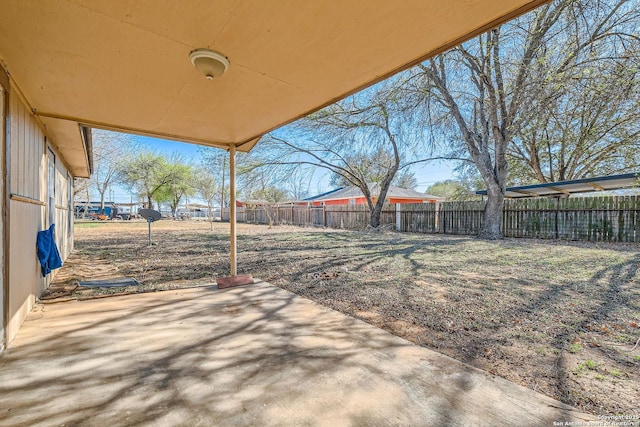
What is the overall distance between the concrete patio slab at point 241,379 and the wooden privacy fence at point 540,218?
375 inches

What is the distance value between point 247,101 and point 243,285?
7.29 ft

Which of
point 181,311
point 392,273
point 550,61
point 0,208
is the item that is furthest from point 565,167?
point 0,208

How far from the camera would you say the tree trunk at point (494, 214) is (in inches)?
356

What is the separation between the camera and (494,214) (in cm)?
916

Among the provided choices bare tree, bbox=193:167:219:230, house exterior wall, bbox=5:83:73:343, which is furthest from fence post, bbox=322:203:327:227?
bare tree, bbox=193:167:219:230

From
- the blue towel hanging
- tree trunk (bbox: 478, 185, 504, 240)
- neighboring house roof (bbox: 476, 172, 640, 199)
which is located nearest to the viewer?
the blue towel hanging

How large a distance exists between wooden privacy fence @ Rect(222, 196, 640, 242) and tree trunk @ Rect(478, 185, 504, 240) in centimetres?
94

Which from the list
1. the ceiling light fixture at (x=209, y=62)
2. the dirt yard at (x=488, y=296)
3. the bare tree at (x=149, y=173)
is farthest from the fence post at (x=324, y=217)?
the bare tree at (x=149, y=173)

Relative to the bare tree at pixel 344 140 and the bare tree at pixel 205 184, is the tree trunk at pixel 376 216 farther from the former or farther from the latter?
the bare tree at pixel 205 184

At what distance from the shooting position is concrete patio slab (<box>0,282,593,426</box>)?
128 cm

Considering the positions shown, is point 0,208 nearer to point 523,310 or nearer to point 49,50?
point 49,50

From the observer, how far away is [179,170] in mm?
26844

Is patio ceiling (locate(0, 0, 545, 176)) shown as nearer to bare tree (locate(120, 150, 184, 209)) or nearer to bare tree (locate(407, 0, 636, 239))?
bare tree (locate(407, 0, 636, 239))

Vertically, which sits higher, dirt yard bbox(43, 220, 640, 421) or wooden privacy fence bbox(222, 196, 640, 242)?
wooden privacy fence bbox(222, 196, 640, 242)
